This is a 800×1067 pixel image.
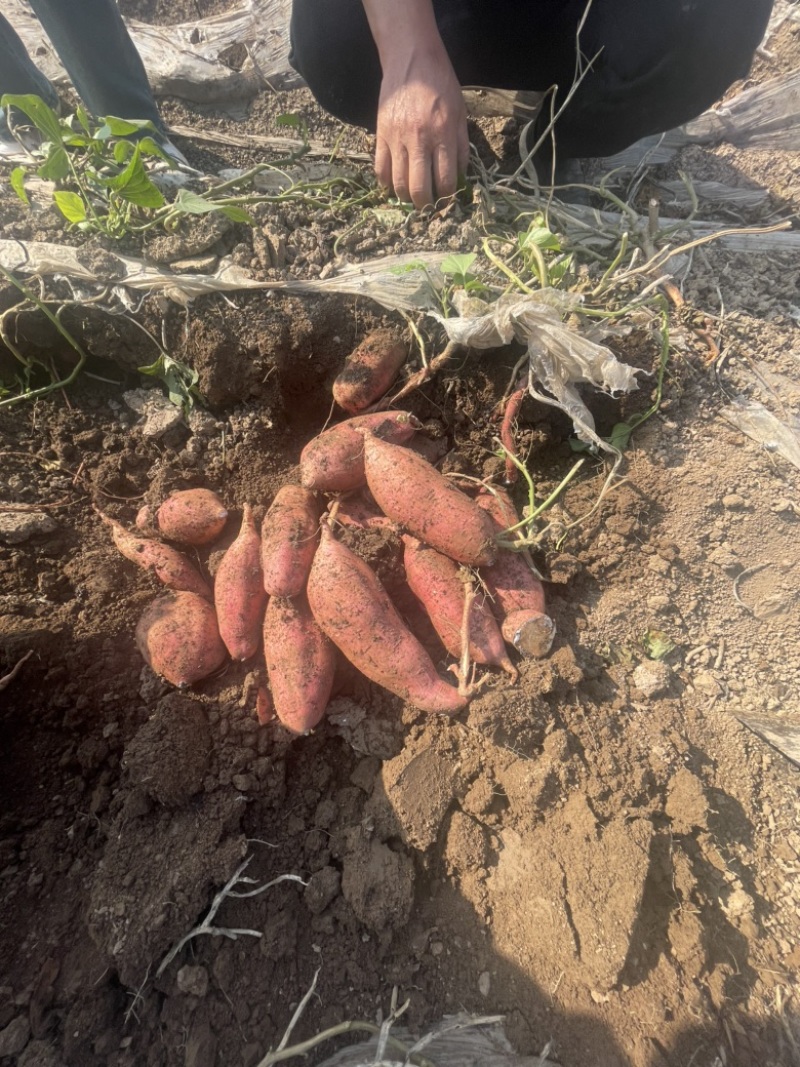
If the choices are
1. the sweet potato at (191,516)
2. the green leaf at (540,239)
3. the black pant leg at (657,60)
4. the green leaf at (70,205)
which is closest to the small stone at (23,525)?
the sweet potato at (191,516)

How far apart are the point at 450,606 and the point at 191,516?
0.77 metres

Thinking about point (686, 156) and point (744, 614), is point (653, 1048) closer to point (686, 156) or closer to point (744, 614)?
point (744, 614)

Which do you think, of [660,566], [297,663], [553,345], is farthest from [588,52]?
[297,663]

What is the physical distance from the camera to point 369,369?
139 cm

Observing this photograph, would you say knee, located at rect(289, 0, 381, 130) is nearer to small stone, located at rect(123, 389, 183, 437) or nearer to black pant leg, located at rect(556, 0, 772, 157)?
black pant leg, located at rect(556, 0, 772, 157)

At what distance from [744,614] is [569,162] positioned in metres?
1.90

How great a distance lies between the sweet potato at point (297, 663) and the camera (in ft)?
4.06

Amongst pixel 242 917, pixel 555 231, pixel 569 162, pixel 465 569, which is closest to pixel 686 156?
pixel 569 162

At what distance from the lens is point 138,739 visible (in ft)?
3.92

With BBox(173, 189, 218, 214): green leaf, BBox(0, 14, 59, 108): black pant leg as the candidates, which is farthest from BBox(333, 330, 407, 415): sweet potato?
BBox(0, 14, 59, 108): black pant leg

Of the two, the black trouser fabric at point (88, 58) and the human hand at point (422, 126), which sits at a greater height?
the black trouser fabric at point (88, 58)

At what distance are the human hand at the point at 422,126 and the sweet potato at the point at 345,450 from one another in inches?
28.9

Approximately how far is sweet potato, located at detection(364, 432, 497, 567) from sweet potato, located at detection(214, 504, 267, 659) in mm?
393

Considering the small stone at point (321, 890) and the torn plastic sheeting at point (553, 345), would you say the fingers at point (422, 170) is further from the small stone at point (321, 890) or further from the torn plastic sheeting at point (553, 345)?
the small stone at point (321, 890)
